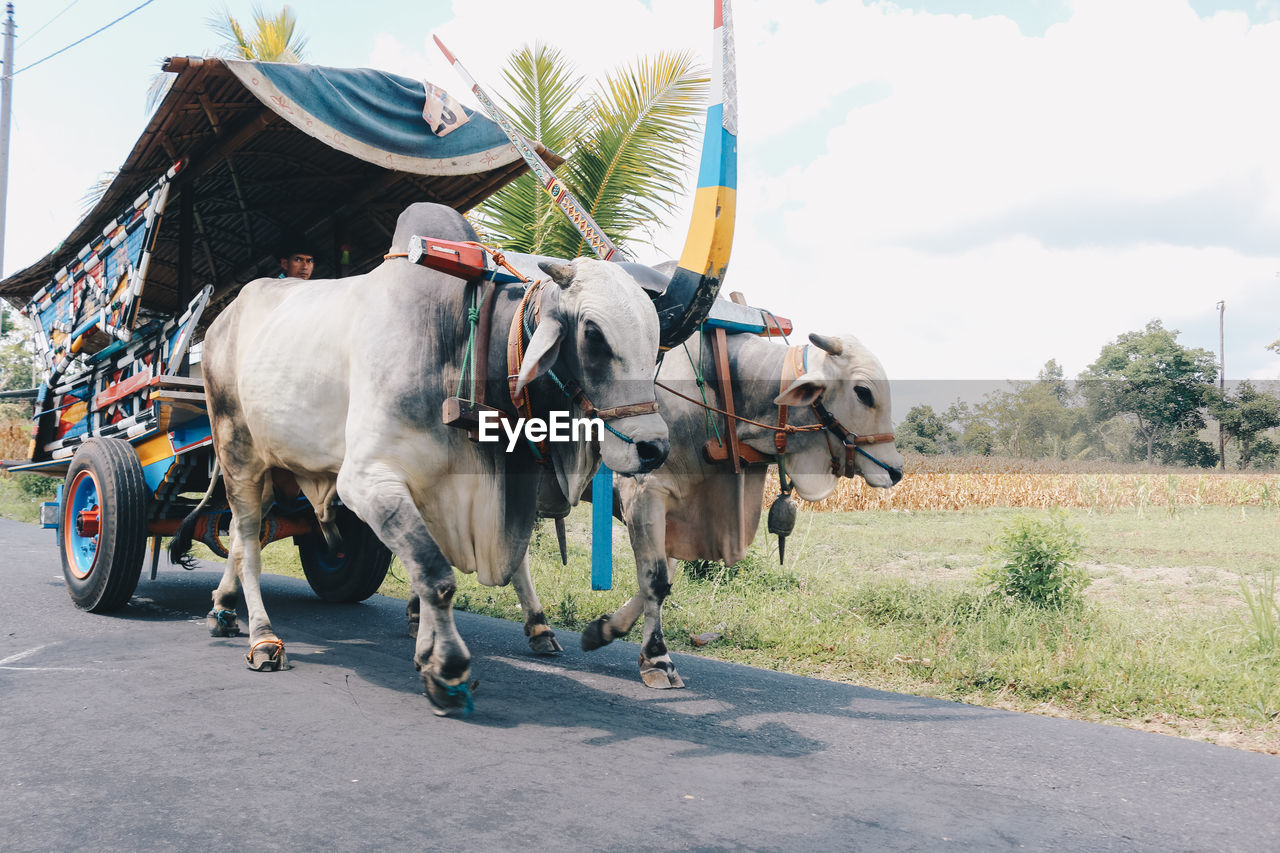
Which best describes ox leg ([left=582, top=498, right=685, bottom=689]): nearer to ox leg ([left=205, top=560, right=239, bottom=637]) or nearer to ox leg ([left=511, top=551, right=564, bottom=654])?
ox leg ([left=511, top=551, right=564, bottom=654])

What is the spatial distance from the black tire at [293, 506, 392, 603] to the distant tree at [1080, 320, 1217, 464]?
108 feet

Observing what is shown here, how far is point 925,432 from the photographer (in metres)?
28.0

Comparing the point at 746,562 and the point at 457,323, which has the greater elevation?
the point at 457,323

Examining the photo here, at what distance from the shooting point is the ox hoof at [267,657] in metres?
4.44


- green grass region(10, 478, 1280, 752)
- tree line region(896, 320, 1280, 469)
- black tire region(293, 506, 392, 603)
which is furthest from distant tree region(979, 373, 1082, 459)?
black tire region(293, 506, 392, 603)

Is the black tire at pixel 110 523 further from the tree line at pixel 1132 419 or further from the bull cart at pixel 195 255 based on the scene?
the tree line at pixel 1132 419

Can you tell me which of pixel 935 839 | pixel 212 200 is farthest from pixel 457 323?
pixel 212 200

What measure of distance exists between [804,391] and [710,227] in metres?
1.06

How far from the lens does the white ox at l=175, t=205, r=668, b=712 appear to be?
3582 mm

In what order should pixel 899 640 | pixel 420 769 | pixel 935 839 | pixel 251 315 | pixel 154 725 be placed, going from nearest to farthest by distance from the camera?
1. pixel 935 839
2. pixel 420 769
3. pixel 154 725
4. pixel 251 315
5. pixel 899 640

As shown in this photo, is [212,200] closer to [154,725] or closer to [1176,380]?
[154,725]

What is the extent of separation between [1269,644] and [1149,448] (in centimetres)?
3230

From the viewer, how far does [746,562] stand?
8.02 m

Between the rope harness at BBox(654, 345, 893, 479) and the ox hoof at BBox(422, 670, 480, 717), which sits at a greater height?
the rope harness at BBox(654, 345, 893, 479)
